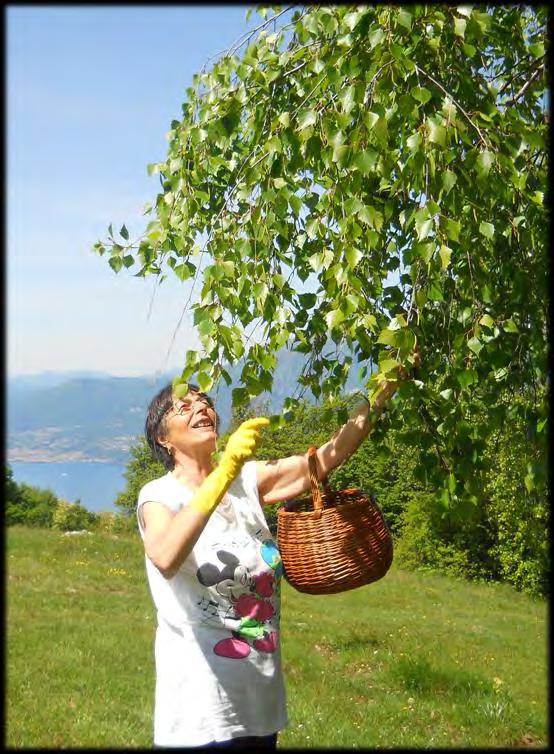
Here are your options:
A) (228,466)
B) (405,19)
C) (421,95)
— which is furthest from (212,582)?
(405,19)

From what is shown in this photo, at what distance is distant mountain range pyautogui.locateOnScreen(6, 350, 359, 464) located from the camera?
2.49 meters

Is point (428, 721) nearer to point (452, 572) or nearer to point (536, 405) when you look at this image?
point (536, 405)

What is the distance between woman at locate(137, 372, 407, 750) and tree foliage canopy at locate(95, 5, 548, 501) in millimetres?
217

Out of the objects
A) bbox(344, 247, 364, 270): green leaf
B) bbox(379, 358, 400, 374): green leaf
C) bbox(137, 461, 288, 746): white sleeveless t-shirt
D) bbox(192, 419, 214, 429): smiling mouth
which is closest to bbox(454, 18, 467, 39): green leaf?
bbox(344, 247, 364, 270): green leaf

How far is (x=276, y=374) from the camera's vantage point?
90.2 inches

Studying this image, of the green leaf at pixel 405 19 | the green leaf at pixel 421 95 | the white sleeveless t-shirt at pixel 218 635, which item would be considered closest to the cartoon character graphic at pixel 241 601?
the white sleeveless t-shirt at pixel 218 635

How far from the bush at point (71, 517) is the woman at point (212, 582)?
1531cm

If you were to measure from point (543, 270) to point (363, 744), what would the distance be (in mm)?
3424

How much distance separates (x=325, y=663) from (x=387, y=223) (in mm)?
4821

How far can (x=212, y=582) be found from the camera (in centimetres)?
230

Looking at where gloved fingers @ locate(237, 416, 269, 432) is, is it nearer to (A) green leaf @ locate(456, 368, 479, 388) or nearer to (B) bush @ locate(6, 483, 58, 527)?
(A) green leaf @ locate(456, 368, 479, 388)

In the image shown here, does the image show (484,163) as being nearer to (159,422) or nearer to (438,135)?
(438,135)

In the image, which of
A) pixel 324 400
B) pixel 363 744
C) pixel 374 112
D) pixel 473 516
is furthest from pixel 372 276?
pixel 363 744

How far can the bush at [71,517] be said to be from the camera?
1783cm
